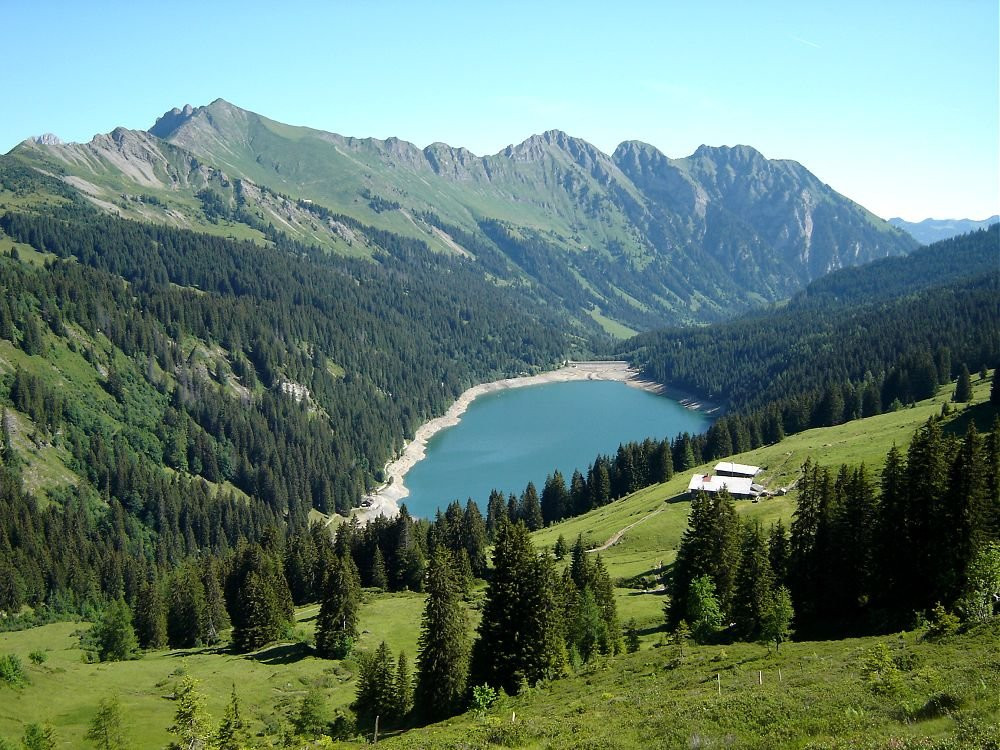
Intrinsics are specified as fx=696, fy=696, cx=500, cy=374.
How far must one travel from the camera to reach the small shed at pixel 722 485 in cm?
10969

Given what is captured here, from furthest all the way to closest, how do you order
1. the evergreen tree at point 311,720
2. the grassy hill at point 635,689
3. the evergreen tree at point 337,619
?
the evergreen tree at point 337,619 → the evergreen tree at point 311,720 → the grassy hill at point 635,689

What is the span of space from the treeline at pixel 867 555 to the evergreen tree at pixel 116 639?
63399 millimetres

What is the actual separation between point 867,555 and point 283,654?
5765 centimetres

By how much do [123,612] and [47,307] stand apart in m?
151

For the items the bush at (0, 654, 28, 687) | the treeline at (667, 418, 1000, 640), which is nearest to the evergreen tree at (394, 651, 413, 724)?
the treeline at (667, 418, 1000, 640)

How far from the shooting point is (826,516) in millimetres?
58062

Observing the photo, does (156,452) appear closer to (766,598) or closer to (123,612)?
(123,612)

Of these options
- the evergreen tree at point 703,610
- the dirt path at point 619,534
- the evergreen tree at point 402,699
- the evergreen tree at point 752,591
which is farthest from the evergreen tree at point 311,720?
the dirt path at point 619,534

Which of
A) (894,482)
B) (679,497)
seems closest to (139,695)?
(894,482)

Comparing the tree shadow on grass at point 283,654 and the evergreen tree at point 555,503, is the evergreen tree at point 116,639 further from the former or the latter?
the evergreen tree at point 555,503

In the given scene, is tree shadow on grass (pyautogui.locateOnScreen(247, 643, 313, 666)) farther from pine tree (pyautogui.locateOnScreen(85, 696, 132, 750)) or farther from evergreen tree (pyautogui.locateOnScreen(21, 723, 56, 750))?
evergreen tree (pyautogui.locateOnScreen(21, 723, 56, 750))

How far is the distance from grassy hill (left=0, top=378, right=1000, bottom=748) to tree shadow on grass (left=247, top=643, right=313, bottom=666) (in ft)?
0.80

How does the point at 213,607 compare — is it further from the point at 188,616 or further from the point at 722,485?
the point at 722,485

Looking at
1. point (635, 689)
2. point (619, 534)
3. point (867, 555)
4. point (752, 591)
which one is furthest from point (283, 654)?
point (867, 555)
